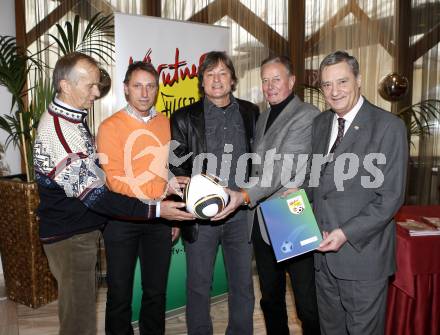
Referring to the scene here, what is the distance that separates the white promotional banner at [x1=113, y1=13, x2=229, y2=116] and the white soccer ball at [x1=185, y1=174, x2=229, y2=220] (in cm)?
109

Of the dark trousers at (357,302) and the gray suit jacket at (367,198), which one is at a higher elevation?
the gray suit jacket at (367,198)

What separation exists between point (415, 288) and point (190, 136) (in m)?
1.47

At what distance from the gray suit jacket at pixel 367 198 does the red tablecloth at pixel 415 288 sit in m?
0.43

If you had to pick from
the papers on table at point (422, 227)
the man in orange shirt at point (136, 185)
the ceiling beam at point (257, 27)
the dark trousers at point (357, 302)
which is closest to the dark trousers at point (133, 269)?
the man in orange shirt at point (136, 185)

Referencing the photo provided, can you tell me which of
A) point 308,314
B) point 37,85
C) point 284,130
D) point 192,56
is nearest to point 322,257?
point 308,314

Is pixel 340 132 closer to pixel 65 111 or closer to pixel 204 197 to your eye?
pixel 204 197

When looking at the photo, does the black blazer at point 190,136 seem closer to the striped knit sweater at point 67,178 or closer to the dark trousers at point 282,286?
the dark trousers at point 282,286

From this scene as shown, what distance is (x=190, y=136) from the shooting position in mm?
2309

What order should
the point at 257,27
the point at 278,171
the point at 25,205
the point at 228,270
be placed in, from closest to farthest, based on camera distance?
1. the point at 278,171
2. the point at 228,270
3. the point at 25,205
4. the point at 257,27

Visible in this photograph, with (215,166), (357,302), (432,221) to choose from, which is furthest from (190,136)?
(432,221)

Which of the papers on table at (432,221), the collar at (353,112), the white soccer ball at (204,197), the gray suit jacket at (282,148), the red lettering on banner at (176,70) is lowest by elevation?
the papers on table at (432,221)

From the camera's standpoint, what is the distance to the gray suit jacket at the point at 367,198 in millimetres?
1759

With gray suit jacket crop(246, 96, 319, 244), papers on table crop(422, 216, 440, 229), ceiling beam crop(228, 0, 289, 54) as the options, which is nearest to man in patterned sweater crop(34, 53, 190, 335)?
gray suit jacket crop(246, 96, 319, 244)

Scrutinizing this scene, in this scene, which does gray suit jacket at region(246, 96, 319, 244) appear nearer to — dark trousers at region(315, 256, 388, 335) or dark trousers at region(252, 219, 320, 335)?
dark trousers at region(252, 219, 320, 335)
